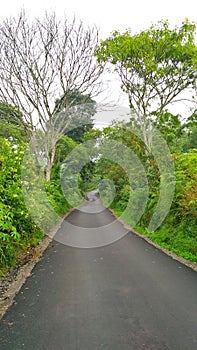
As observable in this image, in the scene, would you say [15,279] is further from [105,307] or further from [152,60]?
[152,60]

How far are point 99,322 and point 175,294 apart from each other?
1.97 meters

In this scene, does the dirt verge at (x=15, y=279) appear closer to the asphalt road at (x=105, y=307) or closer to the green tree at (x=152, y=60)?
the asphalt road at (x=105, y=307)

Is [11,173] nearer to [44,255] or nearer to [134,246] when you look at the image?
[44,255]

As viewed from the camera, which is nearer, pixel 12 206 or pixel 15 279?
pixel 15 279

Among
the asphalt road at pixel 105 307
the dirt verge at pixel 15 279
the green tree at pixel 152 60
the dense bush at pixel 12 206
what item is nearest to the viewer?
the asphalt road at pixel 105 307

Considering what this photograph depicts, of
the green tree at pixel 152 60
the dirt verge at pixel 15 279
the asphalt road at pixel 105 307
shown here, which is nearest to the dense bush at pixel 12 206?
→ the dirt verge at pixel 15 279

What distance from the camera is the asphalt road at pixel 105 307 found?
4262 mm

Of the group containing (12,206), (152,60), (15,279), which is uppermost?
(152,60)

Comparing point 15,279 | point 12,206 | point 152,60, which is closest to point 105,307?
point 15,279

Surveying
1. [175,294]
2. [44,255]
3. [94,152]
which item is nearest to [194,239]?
[175,294]

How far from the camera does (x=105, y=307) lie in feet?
17.9

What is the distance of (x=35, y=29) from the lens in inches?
665

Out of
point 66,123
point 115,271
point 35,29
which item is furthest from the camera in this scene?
point 66,123

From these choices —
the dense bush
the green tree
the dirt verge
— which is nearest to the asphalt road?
the dirt verge
